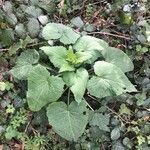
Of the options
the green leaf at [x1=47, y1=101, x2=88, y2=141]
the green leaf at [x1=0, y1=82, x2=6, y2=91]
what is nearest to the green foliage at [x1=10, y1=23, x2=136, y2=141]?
the green leaf at [x1=47, y1=101, x2=88, y2=141]

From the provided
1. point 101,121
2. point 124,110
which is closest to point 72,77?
point 101,121

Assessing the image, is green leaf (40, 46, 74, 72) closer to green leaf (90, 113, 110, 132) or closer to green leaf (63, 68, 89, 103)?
green leaf (63, 68, 89, 103)

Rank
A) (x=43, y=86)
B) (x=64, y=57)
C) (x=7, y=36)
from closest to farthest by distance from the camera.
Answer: (x=43, y=86) < (x=64, y=57) < (x=7, y=36)

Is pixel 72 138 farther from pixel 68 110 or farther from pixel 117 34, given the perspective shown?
pixel 117 34

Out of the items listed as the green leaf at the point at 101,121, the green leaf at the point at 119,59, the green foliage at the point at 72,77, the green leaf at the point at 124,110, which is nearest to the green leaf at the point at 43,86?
the green foliage at the point at 72,77

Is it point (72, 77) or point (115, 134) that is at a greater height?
point (72, 77)

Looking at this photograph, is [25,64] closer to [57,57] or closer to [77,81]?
[57,57]

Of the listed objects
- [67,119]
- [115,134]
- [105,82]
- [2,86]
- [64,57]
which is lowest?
[115,134]
